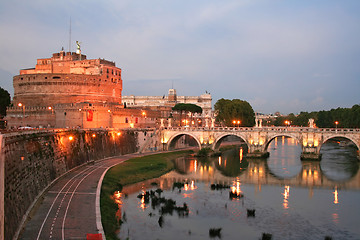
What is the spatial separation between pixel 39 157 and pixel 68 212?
8753 millimetres

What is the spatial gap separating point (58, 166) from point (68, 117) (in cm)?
3201

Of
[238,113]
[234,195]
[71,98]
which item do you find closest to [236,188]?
Result: [234,195]

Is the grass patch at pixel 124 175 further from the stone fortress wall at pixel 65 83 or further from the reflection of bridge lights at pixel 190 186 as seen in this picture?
the stone fortress wall at pixel 65 83

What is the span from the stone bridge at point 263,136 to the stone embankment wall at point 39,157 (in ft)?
46.4

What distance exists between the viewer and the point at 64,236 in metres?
21.5

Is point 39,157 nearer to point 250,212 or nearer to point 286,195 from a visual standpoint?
point 250,212

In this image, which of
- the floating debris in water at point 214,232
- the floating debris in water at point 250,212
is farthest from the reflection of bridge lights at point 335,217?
the floating debris in water at point 214,232

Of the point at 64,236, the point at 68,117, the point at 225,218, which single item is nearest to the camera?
the point at 64,236

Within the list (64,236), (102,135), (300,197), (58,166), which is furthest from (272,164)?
(64,236)

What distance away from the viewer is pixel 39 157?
32.7 metres

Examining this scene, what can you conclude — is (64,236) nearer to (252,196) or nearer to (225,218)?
(225,218)

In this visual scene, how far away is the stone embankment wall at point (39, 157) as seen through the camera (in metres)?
21.9

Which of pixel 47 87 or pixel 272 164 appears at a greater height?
pixel 47 87

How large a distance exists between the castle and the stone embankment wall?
392 inches
